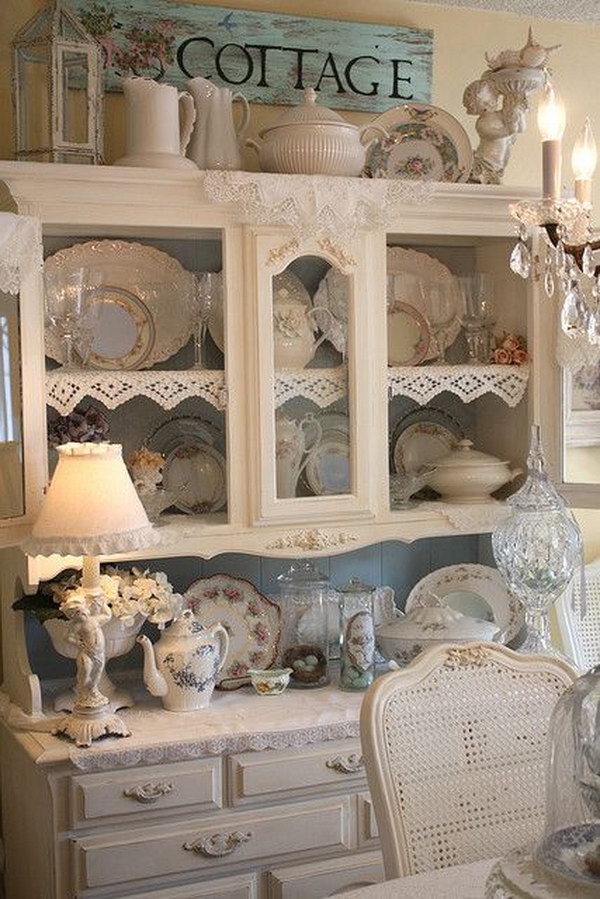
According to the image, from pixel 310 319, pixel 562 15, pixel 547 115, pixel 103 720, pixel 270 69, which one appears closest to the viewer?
pixel 547 115

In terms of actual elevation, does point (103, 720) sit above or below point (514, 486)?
below

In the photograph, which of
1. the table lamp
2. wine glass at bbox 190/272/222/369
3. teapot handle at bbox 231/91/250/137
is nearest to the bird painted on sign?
teapot handle at bbox 231/91/250/137

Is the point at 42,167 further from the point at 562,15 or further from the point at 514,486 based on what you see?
the point at 562,15

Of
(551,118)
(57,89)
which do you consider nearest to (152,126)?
(57,89)

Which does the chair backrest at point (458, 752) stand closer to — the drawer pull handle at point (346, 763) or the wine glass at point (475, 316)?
the drawer pull handle at point (346, 763)

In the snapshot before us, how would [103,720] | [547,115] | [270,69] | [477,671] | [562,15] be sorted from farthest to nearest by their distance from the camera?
1. [562,15]
2. [270,69]
3. [103,720]
4. [477,671]
5. [547,115]

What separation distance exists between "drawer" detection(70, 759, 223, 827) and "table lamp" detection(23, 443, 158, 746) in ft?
0.29

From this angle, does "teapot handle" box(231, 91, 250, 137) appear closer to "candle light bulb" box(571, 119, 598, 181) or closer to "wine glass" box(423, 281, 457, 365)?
"wine glass" box(423, 281, 457, 365)

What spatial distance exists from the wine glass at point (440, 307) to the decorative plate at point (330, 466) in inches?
15.7

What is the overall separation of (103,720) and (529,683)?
0.92 m

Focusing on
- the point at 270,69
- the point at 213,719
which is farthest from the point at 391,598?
the point at 270,69

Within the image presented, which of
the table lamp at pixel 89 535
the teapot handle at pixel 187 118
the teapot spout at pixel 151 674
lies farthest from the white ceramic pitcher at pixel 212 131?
the teapot spout at pixel 151 674

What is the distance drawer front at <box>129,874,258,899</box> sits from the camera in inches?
100.0

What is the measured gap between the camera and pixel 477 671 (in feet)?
7.04
